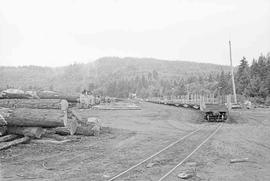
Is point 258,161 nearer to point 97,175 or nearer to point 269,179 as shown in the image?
point 269,179

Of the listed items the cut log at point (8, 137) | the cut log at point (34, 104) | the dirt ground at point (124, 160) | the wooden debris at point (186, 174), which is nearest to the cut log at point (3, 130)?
the cut log at point (8, 137)

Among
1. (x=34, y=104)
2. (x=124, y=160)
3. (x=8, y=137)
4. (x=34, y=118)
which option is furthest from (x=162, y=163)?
(x=34, y=104)

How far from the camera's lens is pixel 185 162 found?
8094mm

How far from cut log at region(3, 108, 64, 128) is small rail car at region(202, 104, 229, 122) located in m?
14.7

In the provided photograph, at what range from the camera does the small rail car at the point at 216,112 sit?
2303cm

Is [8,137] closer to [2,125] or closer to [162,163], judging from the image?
[2,125]

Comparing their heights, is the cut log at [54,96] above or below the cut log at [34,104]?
above

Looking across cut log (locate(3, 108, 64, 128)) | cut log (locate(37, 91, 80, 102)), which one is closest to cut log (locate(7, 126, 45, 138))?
cut log (locate(3, 108, 64, 128))

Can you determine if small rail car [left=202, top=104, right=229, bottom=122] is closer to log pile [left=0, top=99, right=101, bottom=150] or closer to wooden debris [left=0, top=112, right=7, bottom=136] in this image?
log pile [left=0, top=99, right=101, bottom=150]

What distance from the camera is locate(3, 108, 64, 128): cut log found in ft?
35.6

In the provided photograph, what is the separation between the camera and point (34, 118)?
35.9 feet

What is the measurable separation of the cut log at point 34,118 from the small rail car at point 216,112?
48.1 feet

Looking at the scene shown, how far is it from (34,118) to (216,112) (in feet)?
51.0

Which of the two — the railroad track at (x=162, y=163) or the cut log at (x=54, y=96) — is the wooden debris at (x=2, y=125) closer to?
the railroad track at (x=162, y=163)
